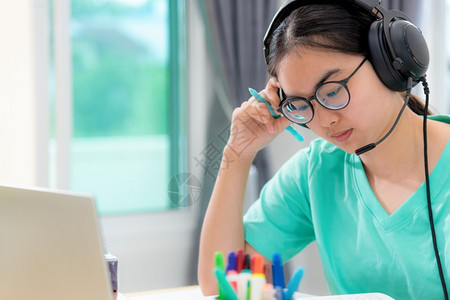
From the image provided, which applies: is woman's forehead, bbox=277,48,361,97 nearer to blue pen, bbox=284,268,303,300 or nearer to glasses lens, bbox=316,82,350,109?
glasses lens, bbox=316,82,350,109

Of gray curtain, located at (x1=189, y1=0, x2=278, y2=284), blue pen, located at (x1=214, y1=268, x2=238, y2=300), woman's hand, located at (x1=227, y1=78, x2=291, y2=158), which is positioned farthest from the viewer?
gray curtain, located at (x1=189, y1=0, x2=278, y2=284)

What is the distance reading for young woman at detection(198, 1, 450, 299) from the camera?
1057mm

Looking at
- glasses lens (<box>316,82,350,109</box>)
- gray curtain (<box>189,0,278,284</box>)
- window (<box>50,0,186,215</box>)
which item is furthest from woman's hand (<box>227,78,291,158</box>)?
window (<box>50,0,186,215</box>)

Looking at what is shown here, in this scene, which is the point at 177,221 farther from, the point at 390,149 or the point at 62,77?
the point at 390,149

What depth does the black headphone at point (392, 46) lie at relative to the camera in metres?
1.05

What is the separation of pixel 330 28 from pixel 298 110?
0.16m

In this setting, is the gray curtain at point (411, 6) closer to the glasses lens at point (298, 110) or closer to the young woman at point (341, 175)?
the young woman at point (341, 175)

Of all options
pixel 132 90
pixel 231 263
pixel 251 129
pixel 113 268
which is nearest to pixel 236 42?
pixel 132 90

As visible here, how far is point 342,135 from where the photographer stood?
1111 millimetres

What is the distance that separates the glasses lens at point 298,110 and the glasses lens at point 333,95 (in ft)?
0.10

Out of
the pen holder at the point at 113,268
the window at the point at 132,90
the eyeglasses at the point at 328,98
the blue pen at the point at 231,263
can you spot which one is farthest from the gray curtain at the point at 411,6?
the blue pen at the point at 231,263

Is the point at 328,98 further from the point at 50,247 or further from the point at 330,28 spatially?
the point at 50,247

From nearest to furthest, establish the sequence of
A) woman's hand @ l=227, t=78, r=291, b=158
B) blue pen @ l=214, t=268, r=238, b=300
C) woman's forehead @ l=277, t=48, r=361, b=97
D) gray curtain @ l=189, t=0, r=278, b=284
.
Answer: blue pen @ l=214, t=268, r=238, b=300
woman's forehead @ l=277, t=48, r=361, b=97
woman's hand @ l=227, t=78, r=291, b=158
gray curtain @ l=189, t=0, r=278, b=284

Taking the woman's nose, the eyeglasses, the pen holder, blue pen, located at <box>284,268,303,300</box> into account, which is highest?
the eyeglasses
